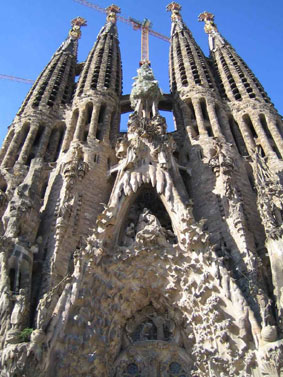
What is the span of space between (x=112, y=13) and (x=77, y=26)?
3.82 m

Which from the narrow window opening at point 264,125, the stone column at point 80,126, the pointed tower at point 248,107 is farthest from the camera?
the narrow window opening at point 264,125

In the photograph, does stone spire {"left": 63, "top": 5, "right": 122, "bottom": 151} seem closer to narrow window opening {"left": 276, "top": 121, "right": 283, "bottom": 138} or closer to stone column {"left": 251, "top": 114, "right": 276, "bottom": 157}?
stone column {"left": 251, "top": 114, "right": 276, "bottom": 157}

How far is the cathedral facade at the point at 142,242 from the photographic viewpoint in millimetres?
10133

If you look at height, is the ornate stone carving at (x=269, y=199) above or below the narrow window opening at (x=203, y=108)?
below

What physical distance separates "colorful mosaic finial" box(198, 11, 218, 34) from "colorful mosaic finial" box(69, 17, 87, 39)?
9836mm

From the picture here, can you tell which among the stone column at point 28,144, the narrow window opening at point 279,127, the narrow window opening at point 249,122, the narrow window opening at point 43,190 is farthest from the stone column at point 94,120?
the narrow window opening at point 279,127

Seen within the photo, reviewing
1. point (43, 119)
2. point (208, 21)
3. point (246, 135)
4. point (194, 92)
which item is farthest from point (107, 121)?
point (208, 21)

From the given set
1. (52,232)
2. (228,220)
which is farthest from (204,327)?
Answer: (52,232)

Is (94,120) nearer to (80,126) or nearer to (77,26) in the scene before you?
(80,126)

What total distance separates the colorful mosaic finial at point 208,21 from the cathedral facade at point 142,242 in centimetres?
1307

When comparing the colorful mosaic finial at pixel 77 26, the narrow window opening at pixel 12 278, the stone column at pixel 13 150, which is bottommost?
the narrow window opening at pixel 12 278

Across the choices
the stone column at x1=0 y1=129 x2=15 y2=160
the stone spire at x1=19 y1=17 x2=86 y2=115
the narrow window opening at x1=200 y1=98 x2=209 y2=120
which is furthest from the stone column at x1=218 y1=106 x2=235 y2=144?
the stone column at x1=0 y1=129 x2=15 y2=160

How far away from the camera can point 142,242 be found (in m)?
12.6

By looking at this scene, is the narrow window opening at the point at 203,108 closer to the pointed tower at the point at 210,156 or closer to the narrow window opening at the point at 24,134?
the pointed tower at the point at 210,156
